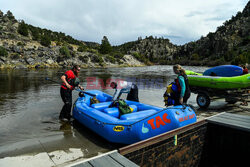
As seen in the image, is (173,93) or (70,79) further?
(70,79)

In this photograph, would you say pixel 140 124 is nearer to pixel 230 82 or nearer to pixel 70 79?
pixel 70 79

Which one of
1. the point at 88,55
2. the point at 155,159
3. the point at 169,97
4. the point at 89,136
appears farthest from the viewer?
the point at 88,55

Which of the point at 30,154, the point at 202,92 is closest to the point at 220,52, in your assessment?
the point at 202,92

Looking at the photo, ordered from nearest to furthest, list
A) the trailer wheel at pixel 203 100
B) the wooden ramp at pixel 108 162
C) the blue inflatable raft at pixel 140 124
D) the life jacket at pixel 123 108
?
the wooden ramp at pixel 108 162 < the blue inflatable raft at pixel 140 124 < the life jacket at pixel 123 108 < the trailer wheel at pixel 203 100

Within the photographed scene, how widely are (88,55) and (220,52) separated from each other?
9072 centimetres

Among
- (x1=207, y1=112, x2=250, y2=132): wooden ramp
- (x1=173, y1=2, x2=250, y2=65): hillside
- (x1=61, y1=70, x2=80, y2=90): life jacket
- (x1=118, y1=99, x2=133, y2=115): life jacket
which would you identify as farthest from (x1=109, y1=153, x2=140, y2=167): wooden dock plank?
(x1=173, y1=2, x2=250, y2=65): hillside

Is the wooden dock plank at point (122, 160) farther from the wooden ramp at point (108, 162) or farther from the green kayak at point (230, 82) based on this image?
the green kayak at point (230, 82)

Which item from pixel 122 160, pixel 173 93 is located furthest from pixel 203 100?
pixel 122 160

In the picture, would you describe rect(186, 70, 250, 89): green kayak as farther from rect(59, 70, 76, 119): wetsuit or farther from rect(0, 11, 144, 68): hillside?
rect(0, 11, 144, 68): hillside

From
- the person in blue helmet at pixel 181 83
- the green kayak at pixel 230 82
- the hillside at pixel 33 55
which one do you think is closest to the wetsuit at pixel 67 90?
the person in blue helmet at pixel 181 83

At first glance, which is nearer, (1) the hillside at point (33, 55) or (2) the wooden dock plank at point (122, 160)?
(2) the wooden dock plank at point (122, 160)

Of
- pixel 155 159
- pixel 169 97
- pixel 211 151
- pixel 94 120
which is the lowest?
pixel 211 151

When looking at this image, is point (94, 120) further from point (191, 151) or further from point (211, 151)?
point (211, 151)

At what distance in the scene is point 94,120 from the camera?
18.1 feet
